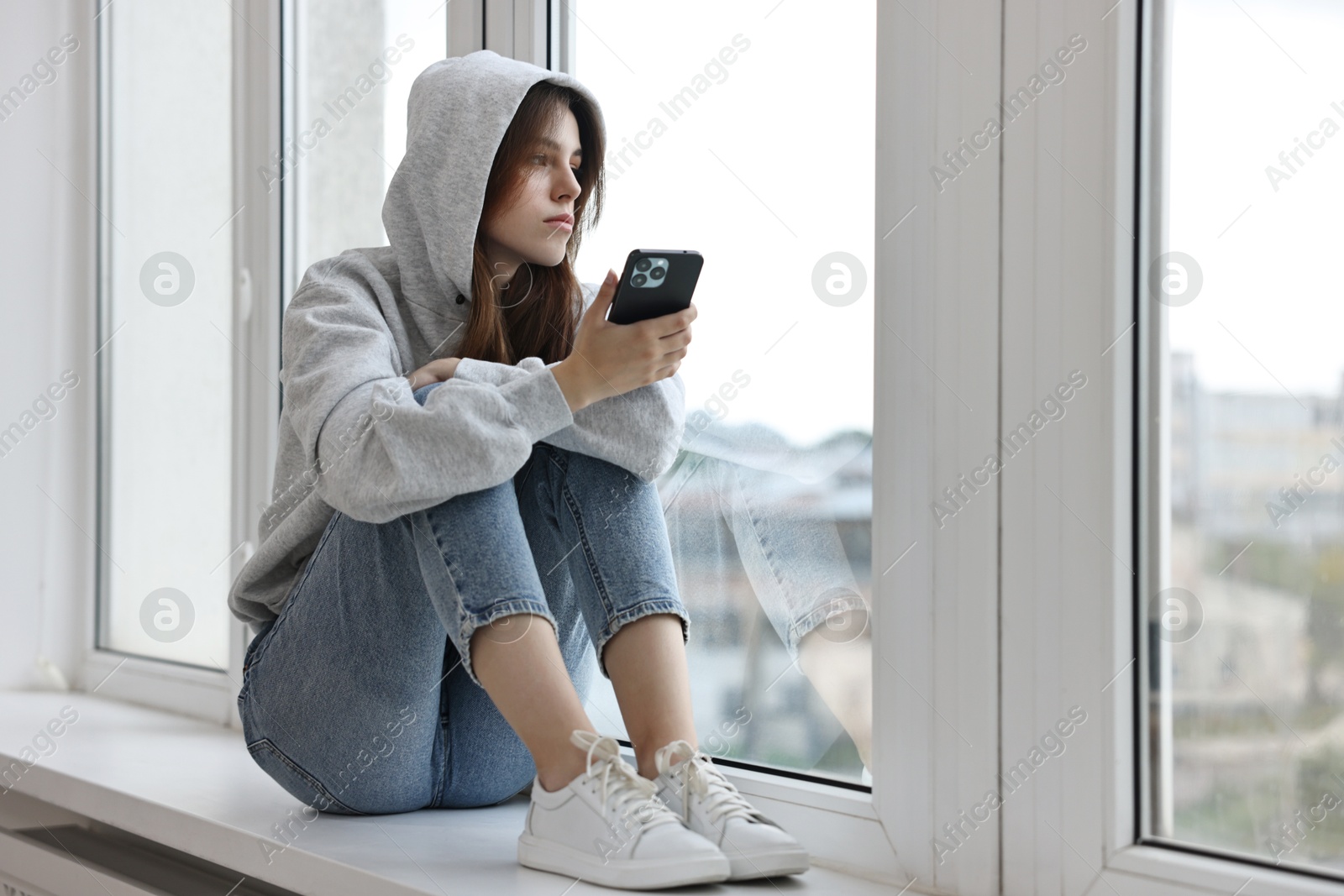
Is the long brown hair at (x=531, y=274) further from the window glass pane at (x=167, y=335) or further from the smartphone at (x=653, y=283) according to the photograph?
the window glass pane at (x=167, y=335)

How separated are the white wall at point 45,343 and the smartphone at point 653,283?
4.33 ft

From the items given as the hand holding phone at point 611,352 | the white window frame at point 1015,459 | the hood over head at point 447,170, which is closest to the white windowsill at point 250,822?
the white window frame at point 1015,459

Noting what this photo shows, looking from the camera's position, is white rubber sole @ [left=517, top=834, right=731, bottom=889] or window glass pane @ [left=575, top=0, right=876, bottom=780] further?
window glass pane @ [left=575, top=0, right=876, bottom=780]

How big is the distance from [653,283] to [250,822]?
0.63 m

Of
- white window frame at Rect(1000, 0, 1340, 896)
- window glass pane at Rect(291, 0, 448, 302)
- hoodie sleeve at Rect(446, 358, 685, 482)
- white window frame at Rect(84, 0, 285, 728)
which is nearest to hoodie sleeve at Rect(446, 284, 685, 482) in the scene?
hoodie sleeve at Rect(446, 358, 685, 482)

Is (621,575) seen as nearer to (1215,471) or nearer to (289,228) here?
(1215,471)

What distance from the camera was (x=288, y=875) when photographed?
916mm

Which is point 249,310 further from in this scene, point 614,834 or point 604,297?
point 614,834

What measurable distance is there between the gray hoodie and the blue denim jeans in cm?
3

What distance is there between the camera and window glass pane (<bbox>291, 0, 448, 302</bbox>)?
145 centimetres

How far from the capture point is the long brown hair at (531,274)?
1.06 meters

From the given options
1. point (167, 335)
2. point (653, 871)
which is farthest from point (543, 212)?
point (167, 335)

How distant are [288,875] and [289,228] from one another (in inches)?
37.8

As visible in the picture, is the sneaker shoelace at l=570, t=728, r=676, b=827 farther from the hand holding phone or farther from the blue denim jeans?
the hand holding phone
